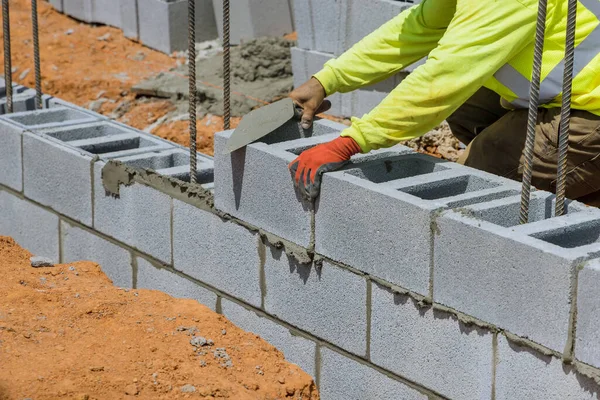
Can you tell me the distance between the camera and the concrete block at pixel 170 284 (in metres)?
5.00

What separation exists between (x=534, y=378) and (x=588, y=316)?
345mm

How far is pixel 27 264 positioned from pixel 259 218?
1.64 metres

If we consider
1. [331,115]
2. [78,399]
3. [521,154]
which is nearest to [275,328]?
[78,399]

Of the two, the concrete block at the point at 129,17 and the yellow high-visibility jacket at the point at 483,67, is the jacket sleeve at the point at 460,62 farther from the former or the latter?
the concrete block at the point at 129,17

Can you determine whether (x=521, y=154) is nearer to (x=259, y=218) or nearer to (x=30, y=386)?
(x=259, y=218)

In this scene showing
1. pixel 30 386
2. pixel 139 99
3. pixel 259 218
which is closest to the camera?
pixel 30 386

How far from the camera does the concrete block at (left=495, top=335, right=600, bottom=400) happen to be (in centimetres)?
350

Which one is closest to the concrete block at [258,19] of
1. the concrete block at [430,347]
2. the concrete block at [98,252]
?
the concrete block at [98,252]

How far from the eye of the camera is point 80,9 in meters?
10.9

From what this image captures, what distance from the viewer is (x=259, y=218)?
4582 mm

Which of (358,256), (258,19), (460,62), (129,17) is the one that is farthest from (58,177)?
(129,17)

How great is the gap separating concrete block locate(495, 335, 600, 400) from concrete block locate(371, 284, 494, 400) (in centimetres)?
6

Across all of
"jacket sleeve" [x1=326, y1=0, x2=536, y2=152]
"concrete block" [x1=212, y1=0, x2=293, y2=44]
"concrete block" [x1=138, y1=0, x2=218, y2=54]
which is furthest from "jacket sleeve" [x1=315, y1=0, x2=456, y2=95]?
"concrete block" [x1=138, y1=0, x2=218, y2=54]

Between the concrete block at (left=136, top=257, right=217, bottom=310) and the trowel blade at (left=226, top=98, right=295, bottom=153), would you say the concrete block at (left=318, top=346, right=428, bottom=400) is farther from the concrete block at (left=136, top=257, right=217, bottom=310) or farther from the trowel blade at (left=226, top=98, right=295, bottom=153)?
the trowel blade at (left=226, top=98, right=295, bottom=153)
